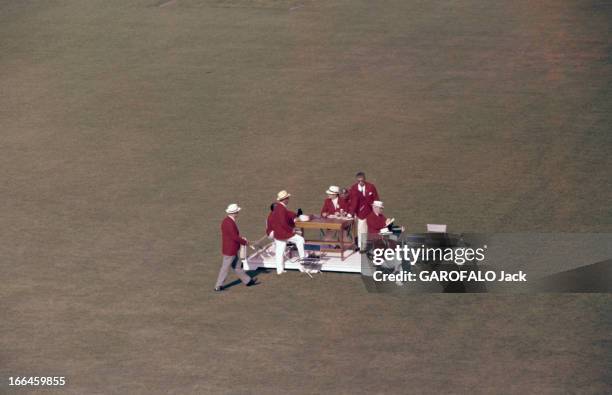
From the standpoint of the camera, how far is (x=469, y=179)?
106 feet

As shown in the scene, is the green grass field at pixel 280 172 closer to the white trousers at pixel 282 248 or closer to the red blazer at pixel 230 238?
the white trousers at pixel 282 248

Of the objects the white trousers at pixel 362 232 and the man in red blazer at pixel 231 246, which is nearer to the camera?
the man in red blazer at pixel 231 246

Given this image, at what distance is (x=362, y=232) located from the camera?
27156mm

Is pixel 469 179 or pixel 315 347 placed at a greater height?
pixel 469 179

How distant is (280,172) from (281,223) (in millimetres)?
7581

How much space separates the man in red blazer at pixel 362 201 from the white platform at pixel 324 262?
2.40 feet

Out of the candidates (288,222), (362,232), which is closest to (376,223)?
(362,232)

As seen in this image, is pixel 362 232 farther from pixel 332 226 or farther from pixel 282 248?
pixel 282 248

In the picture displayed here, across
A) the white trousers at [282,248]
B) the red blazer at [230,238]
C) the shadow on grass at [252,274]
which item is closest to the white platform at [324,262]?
the shadow on grass at [252,274]

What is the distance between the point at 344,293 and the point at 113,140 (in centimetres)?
1346

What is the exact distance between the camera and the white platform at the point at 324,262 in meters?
26.2

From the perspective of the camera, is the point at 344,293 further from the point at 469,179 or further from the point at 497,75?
the point at 497,75

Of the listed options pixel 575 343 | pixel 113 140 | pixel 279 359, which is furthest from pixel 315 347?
pixel 113 140

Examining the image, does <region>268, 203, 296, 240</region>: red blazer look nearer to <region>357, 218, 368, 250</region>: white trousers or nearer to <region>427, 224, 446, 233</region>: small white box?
<region>357, 218, 368, 250</region>: white trousers
